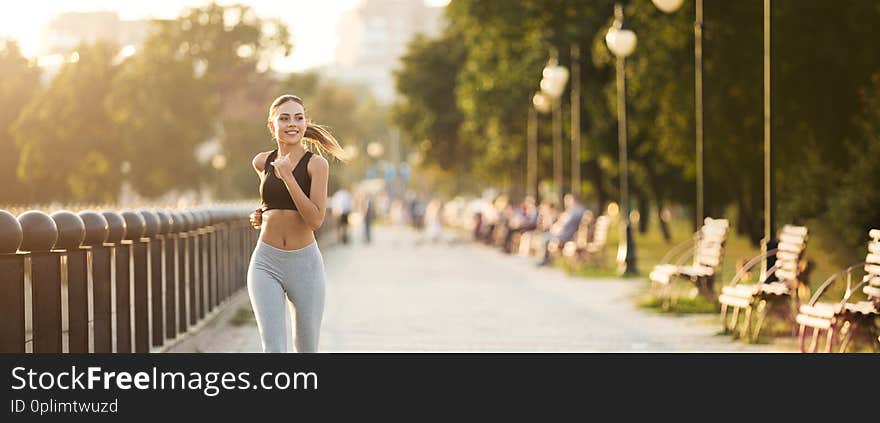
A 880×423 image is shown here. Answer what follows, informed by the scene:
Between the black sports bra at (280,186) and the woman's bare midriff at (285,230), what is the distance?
3cm

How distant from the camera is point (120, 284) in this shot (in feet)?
37.4

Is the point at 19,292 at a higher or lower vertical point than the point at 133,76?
lower

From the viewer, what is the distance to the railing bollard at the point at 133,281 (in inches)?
449

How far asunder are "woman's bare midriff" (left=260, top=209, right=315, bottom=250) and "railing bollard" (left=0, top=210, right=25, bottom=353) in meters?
1.31

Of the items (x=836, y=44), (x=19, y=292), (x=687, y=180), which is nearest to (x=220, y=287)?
(x=19, y=292)

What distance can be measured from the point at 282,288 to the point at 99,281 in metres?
3.06

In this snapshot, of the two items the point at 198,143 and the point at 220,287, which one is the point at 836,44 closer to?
the point at 220,287

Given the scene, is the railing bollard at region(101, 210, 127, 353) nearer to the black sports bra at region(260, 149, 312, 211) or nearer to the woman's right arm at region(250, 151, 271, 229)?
the woman's right arm at region(250, 151, 271, 229)

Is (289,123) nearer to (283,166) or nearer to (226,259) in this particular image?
(283,166)

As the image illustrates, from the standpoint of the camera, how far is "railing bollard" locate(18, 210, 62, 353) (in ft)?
28.6

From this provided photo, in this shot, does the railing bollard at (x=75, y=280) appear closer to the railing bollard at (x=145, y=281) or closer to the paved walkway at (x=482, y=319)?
the railing bollard at (x=145, y=281)
